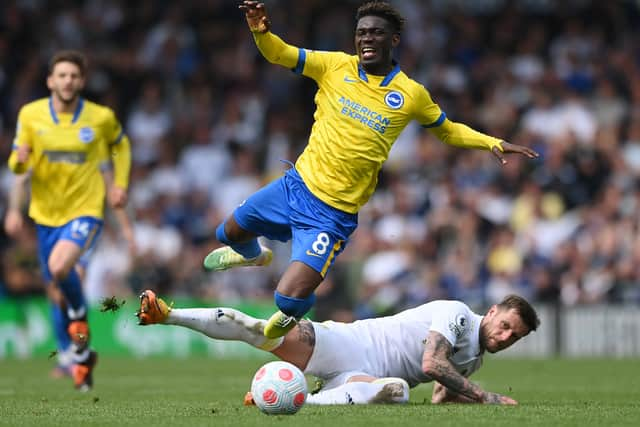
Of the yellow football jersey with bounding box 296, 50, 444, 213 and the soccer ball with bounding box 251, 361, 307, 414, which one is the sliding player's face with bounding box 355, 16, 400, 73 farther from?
the soccer ball with bounding box 251, 361, 307, 414

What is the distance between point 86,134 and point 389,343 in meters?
4.60

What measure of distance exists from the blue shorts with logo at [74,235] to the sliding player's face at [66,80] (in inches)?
48.9

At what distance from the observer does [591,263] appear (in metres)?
19.1

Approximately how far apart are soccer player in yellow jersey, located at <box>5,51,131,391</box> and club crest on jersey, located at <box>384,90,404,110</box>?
3.77 m

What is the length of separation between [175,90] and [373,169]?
530 inches

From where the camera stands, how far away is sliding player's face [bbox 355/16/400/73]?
31.4ft

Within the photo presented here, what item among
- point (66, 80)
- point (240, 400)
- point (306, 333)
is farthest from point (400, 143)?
point (306, 333)

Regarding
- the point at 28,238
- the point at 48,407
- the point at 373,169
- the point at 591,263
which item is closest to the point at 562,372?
the point at 591,263

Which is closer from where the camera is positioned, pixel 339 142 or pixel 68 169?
pixel 339 142

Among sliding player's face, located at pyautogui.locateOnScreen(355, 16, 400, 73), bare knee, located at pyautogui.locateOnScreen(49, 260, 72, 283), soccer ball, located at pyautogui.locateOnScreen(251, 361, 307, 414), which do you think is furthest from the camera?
bare knee, located at pyautogui.locateOnScreen(49, 260, 72, 283)

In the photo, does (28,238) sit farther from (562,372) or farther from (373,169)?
(373,169)

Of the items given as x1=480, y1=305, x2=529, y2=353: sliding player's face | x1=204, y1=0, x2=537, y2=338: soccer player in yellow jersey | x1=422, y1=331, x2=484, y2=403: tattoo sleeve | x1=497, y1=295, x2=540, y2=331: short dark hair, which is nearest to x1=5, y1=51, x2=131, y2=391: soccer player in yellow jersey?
x1=204, y1=0, x2=537, y2=338: soccer player in yellow jersey

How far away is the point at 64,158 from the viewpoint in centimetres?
1257

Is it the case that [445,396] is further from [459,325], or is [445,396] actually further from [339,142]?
[339,142]
